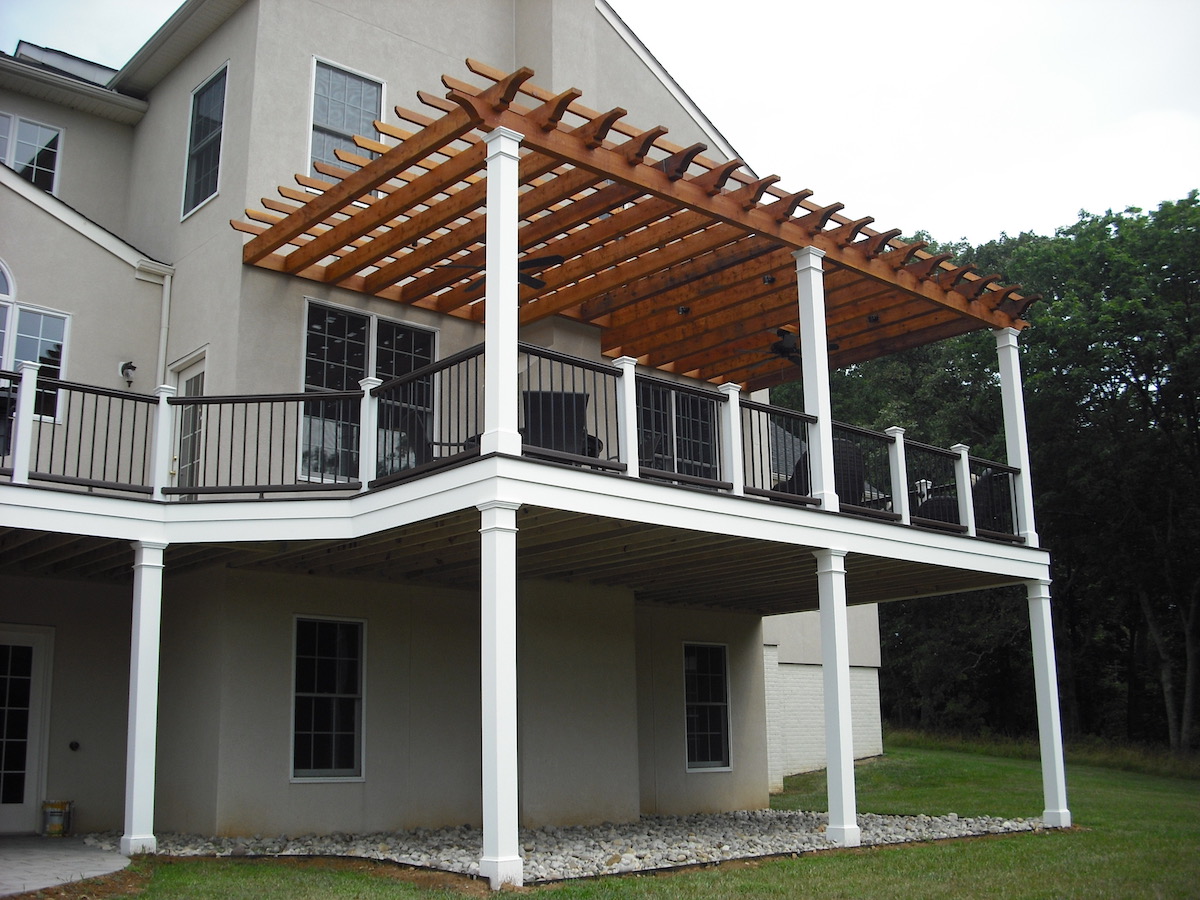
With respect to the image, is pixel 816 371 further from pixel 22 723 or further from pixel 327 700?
pixel 22 723

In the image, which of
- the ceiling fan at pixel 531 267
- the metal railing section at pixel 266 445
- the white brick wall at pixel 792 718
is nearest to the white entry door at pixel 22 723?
the metal railing section at pixel 266 445

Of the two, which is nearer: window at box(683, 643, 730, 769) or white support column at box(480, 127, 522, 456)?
white support column at box(480, 127, 522, 456)

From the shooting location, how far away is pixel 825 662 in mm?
11414

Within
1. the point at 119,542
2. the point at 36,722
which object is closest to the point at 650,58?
the point at 119,542

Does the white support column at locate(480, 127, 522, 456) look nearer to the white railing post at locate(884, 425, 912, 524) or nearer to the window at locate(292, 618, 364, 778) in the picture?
the window at locate(292, 618, 364, 778)

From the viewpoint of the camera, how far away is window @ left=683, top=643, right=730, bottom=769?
52.7 feet

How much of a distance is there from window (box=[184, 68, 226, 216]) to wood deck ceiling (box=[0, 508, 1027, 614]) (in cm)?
432

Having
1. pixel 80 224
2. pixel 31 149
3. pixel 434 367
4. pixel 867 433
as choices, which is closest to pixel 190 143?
pixel 80 224

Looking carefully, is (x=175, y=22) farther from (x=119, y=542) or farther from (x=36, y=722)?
(x=36, y=722)

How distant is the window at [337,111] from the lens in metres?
Result: 13.6

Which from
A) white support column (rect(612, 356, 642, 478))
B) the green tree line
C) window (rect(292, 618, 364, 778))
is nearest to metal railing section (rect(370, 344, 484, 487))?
white support column (rect(612, 356, 642, 478))

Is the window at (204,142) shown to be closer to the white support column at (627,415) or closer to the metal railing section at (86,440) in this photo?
the metal railing section at (86,440)

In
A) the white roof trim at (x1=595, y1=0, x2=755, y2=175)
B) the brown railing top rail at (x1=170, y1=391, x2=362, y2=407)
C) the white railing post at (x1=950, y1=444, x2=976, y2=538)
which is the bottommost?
the white railing post at (x1=950, y1=444, x2=976, y2=538)

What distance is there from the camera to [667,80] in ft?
54.9
